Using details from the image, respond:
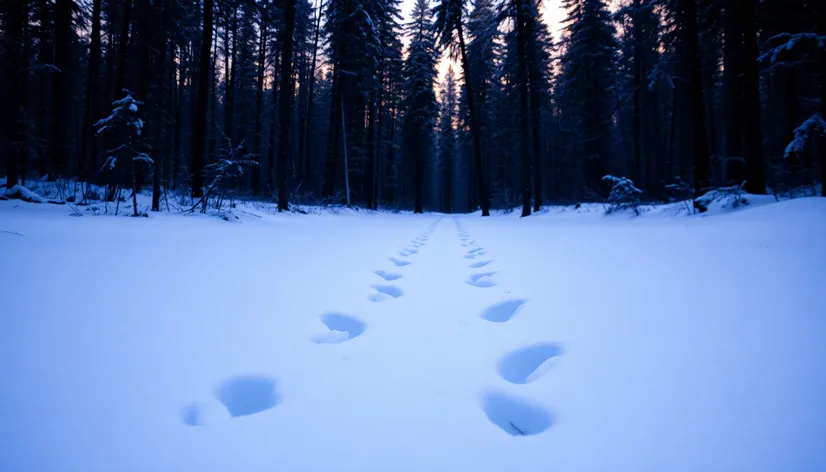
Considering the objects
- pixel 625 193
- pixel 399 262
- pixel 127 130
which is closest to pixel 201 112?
pixel 127 130

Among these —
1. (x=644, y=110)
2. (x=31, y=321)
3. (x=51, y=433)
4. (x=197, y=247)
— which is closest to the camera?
(x=51, y=433)

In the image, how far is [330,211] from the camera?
11.8 m

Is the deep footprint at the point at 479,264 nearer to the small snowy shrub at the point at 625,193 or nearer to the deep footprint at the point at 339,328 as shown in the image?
the deep footprint at the point at 339,328

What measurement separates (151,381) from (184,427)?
11.8 inches

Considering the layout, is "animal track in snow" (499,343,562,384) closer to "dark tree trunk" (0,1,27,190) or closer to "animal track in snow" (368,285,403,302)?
"animal track in snow" (368,285,403,302)

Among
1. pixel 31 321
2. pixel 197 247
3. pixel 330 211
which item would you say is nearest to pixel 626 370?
pixel 31 321

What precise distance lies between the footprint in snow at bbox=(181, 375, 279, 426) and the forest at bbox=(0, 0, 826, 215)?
4.88 m

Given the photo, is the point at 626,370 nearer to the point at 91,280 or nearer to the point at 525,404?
the point at 525,404

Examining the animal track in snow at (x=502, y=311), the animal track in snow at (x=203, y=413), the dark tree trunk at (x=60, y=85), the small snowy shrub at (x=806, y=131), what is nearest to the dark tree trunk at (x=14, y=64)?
the dark tree trunk at (x=60, y=85)

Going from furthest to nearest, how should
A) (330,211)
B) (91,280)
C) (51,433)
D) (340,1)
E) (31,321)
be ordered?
(340,1) → (330,211) → (91,280) → (31,321) → (51,433)

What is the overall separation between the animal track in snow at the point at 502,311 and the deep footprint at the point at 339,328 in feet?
2.03

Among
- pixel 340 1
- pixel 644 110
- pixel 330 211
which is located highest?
Result: pixel 340 1

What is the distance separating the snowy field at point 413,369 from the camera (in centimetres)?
71

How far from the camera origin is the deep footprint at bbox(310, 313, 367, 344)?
55.5 inches
